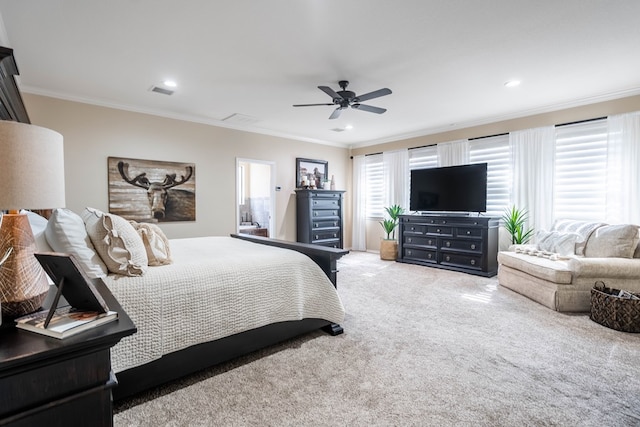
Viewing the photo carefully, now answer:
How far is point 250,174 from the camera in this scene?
7.94 meters

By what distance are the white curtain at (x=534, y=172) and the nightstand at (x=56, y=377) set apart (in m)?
5.34

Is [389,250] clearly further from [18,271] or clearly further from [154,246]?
[18,271]

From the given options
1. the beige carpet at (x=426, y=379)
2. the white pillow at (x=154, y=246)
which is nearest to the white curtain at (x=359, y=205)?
the beige carpet at (x=426, y=379)

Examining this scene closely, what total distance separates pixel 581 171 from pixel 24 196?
5.61 meters

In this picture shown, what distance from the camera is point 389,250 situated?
20.1ft

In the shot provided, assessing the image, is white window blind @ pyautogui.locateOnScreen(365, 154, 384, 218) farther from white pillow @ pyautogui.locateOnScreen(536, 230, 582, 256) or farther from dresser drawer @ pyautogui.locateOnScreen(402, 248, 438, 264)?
white pillow @ pyautogui.locateOnScreen(536, 230, 582, 256)

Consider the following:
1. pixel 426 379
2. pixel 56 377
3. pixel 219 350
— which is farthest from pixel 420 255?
pixel 56 377

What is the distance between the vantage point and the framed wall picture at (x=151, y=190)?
14.3 ft

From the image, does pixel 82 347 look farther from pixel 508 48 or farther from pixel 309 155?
pixel 309 155

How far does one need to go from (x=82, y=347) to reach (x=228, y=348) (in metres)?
1.41

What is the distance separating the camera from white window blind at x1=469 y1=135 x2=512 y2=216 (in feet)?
16.5

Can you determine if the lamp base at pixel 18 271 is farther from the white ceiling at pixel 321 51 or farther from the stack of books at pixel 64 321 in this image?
the white ceiling at pixel 321 51

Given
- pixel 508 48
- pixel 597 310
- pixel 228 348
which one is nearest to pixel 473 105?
pixel 508 48

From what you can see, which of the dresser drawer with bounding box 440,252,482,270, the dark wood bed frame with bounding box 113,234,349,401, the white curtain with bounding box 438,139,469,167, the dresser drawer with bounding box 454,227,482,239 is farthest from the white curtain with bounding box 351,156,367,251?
the dark wood bed frame with bounding box 113,234,349,401
